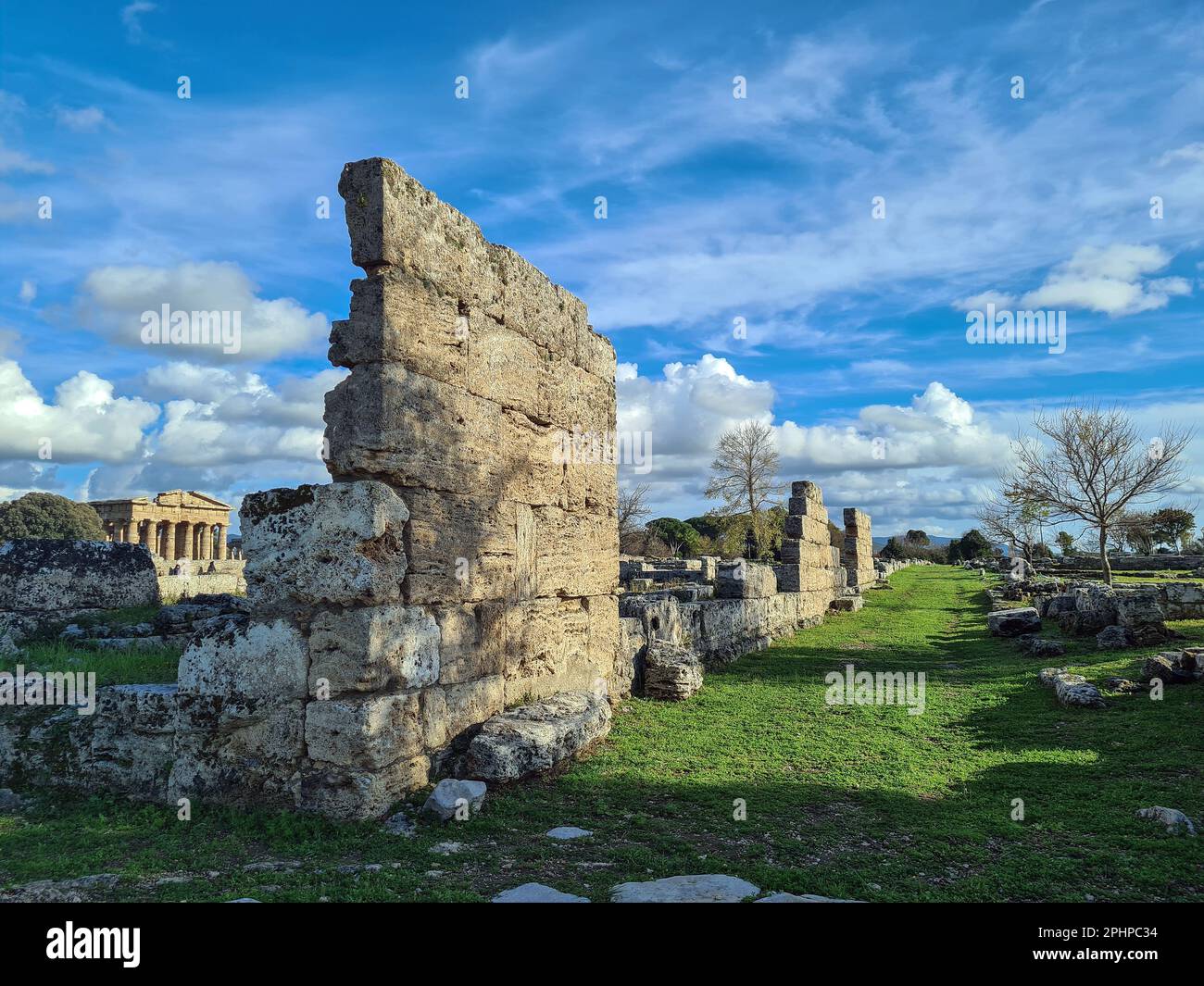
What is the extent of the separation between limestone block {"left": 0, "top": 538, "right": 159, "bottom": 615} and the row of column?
141 ft

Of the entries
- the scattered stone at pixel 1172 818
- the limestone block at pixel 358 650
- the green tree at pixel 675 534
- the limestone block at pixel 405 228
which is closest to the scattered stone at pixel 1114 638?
the scattered stone at pixel 1172 818

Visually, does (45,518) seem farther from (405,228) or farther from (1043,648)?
(1043,648)

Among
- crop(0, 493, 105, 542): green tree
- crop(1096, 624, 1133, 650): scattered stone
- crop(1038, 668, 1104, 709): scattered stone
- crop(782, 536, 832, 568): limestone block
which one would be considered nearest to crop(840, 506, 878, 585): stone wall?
crop(782, 536, 832, 568): limestone block

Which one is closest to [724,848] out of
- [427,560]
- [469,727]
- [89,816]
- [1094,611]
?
[469,727]

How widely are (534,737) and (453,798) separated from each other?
1.08 meters

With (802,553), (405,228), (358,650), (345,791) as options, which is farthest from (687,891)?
(802,553)

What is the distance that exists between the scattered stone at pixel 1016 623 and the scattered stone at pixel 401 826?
14.3 meters

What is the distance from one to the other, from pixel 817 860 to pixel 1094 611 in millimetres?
12124

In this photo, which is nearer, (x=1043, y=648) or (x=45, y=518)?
(x=1043, y=648)

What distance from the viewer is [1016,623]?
16.1 m

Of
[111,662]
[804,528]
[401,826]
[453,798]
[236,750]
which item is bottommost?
[401,826]
